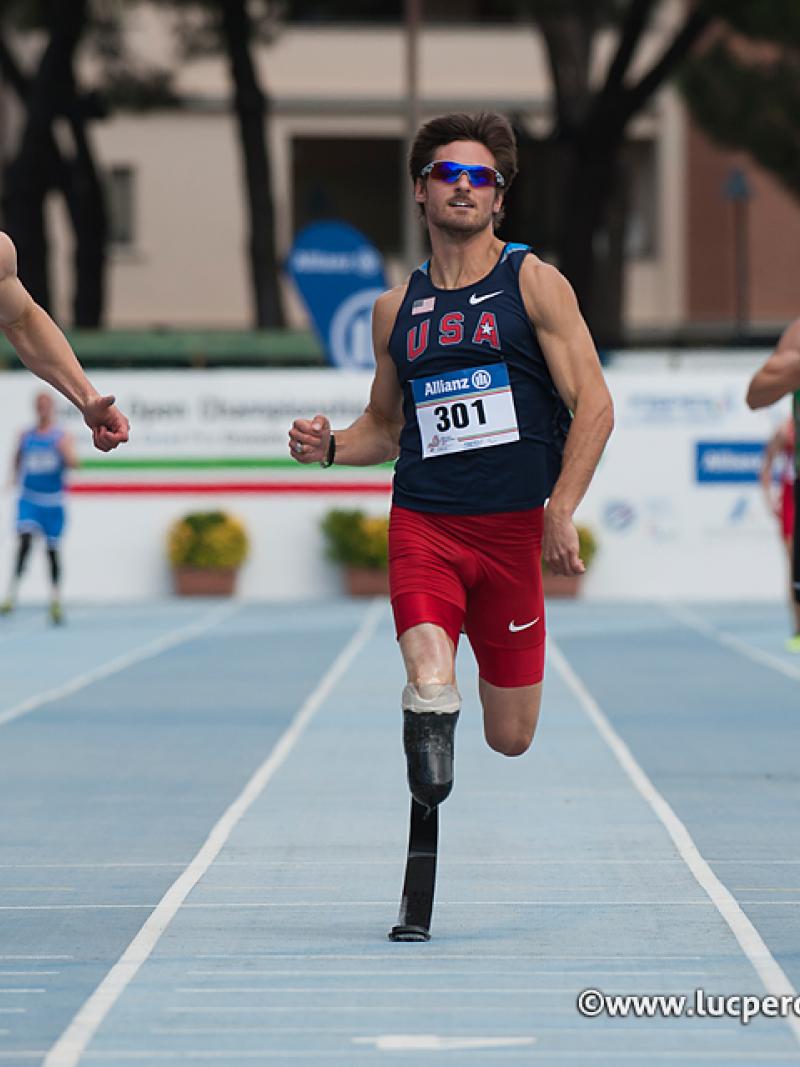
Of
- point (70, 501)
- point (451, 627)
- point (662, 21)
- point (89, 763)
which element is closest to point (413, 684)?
point (451, 627)

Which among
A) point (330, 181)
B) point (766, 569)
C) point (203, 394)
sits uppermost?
point (330, 181)

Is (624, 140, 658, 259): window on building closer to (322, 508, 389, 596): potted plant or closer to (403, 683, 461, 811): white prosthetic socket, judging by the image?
(322, 508, 389, 596): potted plant

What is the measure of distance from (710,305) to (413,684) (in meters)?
46.8

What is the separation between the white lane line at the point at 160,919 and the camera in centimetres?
543

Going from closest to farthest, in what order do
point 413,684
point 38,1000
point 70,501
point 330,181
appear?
point 38,1000 → point 413,684 → point 70,501 → point 330,181

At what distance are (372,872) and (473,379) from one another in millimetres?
2049

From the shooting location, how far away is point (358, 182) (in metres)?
53.6

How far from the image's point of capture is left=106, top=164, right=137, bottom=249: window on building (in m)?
50.6

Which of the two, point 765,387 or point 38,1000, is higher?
point 765,387

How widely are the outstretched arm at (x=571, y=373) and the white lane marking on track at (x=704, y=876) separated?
1.13 m

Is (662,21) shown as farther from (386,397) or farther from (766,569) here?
(386,397)

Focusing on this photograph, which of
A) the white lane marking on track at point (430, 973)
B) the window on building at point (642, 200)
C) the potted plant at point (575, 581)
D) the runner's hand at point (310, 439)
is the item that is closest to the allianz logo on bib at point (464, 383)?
the runner's hand at point (310, 439)

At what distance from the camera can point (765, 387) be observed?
8570 millimetres

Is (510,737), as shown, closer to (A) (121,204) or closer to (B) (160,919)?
(B) (160,919)
